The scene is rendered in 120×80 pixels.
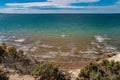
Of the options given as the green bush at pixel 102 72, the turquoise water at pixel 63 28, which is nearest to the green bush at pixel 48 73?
the green bush at pixel 102 72

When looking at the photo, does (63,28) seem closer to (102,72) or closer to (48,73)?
(48,73)

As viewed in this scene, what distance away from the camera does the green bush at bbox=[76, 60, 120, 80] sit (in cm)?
1347

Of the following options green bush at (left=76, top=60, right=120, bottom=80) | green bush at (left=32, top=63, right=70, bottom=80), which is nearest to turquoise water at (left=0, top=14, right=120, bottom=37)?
green bush at (left=76, top=60, right=120, bottom=80)

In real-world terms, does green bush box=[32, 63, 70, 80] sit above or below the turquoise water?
above

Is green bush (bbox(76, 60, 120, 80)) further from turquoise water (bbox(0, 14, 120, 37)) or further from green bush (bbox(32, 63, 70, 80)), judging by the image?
turquoise water (bbox(0, 14, 120, 37))

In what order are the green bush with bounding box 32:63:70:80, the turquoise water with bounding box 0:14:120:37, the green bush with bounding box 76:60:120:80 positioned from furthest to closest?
1. the turquoise water with bounding box 0:14:120:37
2. the green bush with bounding box 32:63:70:80
3. the green bush with bounding box 76:60:120:80

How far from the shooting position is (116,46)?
36.0 metres

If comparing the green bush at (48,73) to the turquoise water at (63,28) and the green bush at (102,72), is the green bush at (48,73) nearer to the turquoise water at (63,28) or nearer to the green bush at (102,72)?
the green bush at (102,72)

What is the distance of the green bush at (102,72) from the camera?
1347 centimetres

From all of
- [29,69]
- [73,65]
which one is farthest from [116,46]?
[29,69]


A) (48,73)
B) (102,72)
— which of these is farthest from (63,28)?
(102,72)

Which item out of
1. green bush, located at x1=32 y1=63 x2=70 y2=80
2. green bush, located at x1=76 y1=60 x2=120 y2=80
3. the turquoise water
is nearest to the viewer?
green bush, located at x1=76 y1=60 x2=120 y2=80

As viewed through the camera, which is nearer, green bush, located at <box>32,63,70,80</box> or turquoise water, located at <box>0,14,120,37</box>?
green bush, located at <box>32,63,70,80</box>

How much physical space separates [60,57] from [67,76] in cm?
1389
